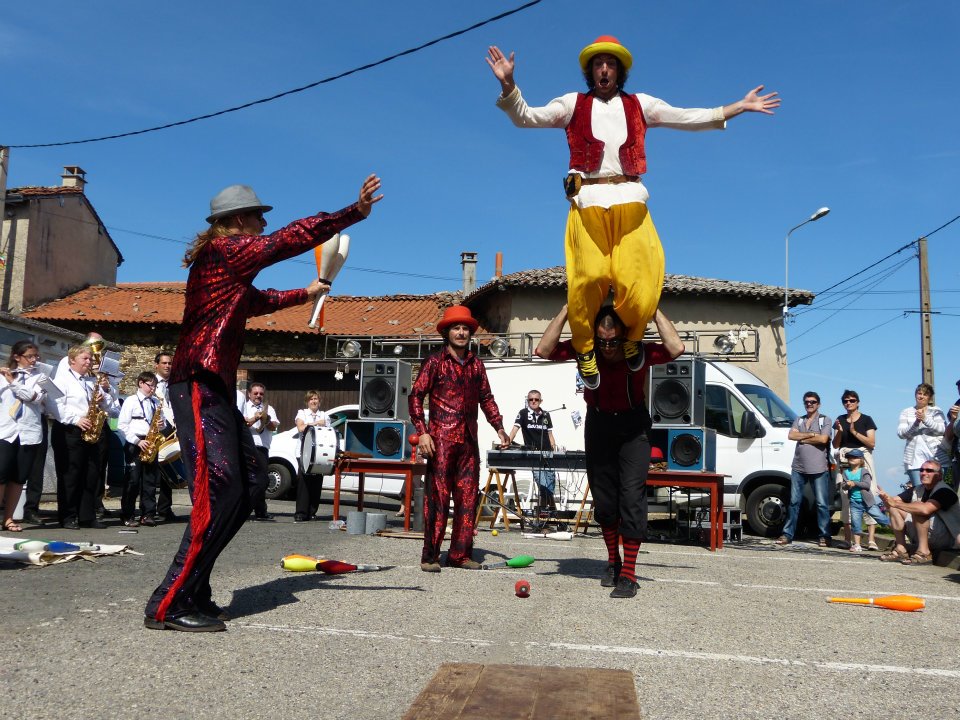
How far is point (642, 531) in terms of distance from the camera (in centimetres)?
604

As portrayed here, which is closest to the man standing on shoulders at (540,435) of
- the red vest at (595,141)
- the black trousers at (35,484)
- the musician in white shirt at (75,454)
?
the musician in white shirt at (75,454)

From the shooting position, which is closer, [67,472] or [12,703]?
[12,703]

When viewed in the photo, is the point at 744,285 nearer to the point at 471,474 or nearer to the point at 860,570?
the point at 860,570

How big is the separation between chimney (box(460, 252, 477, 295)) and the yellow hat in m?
26.1

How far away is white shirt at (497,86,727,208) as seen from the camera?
5.66 metres

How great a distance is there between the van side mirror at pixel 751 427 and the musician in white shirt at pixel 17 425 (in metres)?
9.15

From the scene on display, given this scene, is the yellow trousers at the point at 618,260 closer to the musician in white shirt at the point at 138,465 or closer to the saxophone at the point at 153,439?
the saxophone at the point at 153,439

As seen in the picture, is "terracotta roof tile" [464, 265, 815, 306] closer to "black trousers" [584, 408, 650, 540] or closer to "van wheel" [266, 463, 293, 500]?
"van wheel" [266, 463, 293, 500]

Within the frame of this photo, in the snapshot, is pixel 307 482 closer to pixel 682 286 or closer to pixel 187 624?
pixel 187 624

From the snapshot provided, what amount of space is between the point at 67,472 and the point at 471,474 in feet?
15.3

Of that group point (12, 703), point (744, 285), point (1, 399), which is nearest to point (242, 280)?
point (12, 703)

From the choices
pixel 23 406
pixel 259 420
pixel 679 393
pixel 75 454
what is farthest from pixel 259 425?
pixel 679 393

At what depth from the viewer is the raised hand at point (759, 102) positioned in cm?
567

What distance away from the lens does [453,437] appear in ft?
23.6
